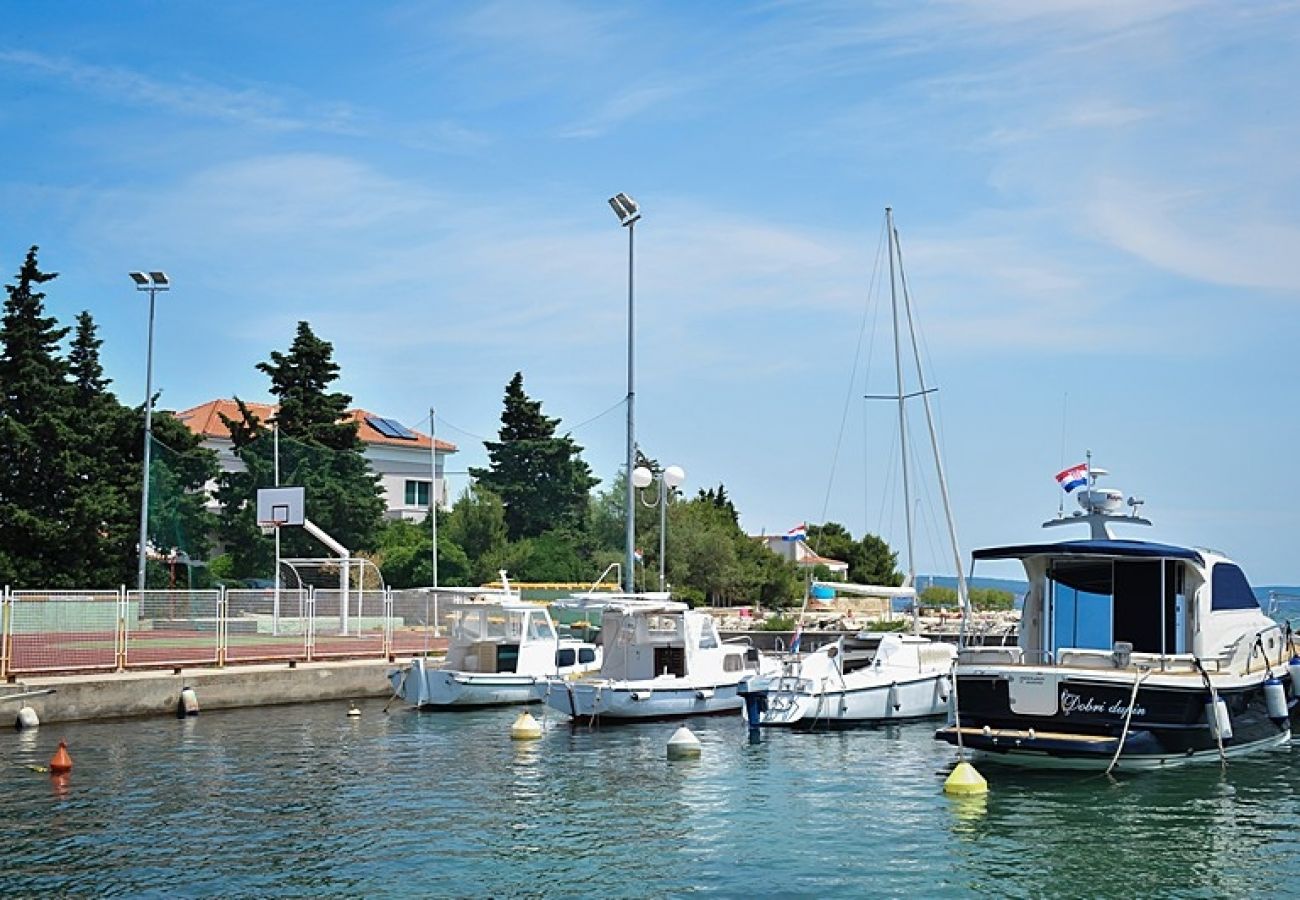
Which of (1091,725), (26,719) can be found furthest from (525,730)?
(1091,725)

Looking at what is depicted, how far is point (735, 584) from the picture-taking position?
84812mm

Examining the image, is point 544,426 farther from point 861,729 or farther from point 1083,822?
point 1083,822

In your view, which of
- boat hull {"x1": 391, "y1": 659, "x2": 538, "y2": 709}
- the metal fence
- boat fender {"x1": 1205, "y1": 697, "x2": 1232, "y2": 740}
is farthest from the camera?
boat hull {"x1": 391, "y1": 659, "x2": 538, "y2": 709}

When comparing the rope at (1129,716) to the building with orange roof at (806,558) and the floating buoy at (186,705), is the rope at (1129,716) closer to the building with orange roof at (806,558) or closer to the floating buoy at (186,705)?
the floating buoy at (186,705)

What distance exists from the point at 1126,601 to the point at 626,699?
36.8 ft

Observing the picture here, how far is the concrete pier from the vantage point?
→ 105ft

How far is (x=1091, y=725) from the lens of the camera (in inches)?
939

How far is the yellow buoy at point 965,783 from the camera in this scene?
2297 cm

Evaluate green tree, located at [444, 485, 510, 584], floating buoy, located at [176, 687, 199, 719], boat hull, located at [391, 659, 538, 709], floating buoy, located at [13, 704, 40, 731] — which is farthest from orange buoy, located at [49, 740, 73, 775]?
green tree, located at [444, 485, 510, 584]

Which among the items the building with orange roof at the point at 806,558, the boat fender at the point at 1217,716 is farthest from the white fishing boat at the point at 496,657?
the building with orange roof at the point at 806,558

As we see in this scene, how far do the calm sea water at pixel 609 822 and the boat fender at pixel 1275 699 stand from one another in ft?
2.64

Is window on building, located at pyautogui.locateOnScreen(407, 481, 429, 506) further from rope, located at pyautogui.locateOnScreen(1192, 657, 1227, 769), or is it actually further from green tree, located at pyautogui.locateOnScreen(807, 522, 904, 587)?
rope, located at pyautogui.locateOnScreen(1192, 657, 1227, 769)

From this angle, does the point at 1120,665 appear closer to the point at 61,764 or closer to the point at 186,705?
the point at 61,764

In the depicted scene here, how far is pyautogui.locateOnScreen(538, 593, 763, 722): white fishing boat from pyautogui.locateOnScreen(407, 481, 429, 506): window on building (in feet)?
173
